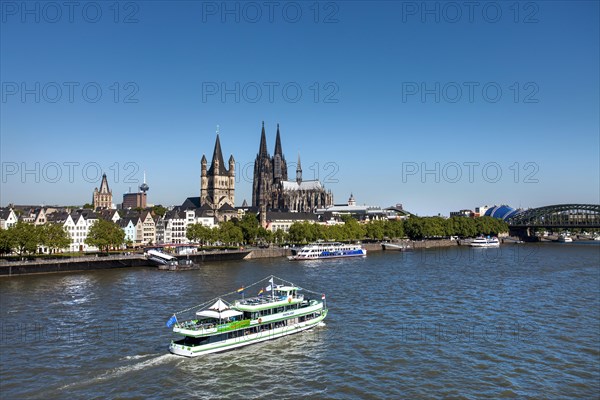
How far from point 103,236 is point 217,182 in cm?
7949

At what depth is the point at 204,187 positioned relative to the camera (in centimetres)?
17812

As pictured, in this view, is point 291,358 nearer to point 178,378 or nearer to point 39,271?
point 178,378

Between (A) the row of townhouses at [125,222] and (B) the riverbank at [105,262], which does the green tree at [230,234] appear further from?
(A) the row of townhouses at [125,222]

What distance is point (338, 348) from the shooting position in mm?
33094

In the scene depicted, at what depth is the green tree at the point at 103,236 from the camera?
96.4m

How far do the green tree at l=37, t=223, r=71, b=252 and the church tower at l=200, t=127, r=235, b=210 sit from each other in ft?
273

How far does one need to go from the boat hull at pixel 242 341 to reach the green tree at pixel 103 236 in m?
69.0

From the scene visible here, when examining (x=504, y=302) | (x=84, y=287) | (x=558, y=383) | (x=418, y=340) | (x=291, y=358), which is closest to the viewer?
(x=558, y=383)

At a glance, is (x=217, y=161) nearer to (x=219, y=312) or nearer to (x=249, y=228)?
(x=249, y=228)

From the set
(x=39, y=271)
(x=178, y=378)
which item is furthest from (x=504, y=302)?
(x=39, y=271)

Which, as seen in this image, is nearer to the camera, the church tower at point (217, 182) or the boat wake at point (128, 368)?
the boat wake at point (128, 368)

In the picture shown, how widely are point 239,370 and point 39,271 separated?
Answer: 181ft
